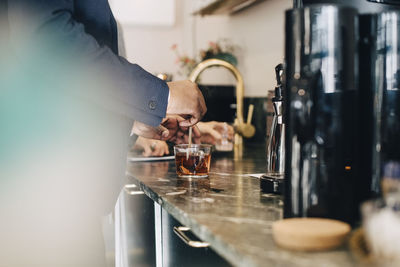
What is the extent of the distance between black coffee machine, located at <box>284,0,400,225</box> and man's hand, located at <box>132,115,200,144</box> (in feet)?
2.46

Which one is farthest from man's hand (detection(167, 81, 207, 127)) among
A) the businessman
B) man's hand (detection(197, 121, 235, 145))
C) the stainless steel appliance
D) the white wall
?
the white wall

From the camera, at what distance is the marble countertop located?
0.61 m

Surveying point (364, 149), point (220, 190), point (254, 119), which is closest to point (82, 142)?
point (220, 190)

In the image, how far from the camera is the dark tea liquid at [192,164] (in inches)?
54.9

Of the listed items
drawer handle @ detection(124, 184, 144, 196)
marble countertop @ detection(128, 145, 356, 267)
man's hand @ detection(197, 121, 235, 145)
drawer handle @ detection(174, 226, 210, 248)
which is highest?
man's hand @ detection(197, 121, 235, 145)

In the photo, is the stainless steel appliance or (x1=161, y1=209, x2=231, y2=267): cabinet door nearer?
(x1=161, y1=209, x2=231, y2=267): cabinet door

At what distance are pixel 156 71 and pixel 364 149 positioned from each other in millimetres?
4000

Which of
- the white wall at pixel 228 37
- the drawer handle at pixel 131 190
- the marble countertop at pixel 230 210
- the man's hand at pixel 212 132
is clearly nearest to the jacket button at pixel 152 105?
the marble countertop at pixel 230 210

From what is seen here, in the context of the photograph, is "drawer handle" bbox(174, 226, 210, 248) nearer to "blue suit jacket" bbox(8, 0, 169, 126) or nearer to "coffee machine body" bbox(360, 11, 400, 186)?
"blue suit jacket" bbox(8, 0, 169, 126)

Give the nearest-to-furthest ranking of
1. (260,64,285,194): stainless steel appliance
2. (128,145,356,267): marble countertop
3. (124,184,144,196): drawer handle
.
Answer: (128,145,356,267): marble countertop < (260,64,285,194): stainless steel appliance < (124,184,144,196): drawer handle

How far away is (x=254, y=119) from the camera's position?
2828mm

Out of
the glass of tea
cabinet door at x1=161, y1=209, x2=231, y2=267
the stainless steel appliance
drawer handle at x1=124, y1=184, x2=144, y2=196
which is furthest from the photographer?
drawer handle at x1=124, y1=184, x2=144, y2=196

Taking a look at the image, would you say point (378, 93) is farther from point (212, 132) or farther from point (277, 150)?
point (212, 132)

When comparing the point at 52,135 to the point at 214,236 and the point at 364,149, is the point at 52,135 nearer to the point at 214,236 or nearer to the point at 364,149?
Result: the point at 214,236
